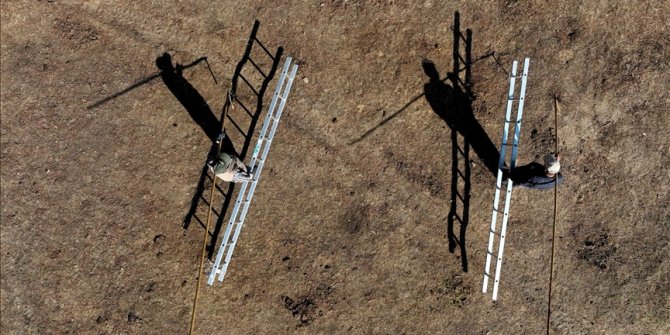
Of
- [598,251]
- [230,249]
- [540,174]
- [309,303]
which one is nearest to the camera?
[540,174]

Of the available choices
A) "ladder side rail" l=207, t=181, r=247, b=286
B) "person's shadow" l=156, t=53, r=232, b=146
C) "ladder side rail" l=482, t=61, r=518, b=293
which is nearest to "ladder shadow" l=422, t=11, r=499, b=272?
"ladder side rail" l=482, t=61, r=518, b=293

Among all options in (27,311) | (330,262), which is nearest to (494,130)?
(330,262)

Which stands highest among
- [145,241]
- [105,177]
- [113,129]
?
[113,129]

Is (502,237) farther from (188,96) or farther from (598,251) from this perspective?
(188,96)

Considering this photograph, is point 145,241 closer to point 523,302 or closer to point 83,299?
point 83,299

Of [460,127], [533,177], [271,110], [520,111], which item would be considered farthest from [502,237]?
[271,110]

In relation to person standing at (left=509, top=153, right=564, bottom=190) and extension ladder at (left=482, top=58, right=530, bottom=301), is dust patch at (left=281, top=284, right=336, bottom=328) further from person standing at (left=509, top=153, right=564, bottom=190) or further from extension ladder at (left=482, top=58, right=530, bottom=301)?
person standing at (left=509, top=153, right=564, bottom=190)
